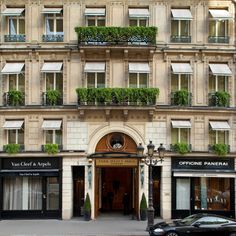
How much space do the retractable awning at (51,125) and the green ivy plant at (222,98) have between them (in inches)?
408

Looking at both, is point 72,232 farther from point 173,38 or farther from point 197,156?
point 173,38

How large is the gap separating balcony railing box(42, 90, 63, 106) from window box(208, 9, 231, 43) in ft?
35.0

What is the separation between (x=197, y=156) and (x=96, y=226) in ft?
27.3

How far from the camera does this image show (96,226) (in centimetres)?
3353

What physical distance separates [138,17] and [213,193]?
12.7 meters

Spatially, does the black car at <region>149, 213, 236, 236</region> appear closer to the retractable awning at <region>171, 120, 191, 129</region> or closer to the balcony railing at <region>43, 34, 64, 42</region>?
the retractable awning at <region>171, 120, 191, 129</region>

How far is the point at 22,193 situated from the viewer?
3738 centimetres

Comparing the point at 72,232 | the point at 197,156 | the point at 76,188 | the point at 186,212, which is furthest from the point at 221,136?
the point at 72,232

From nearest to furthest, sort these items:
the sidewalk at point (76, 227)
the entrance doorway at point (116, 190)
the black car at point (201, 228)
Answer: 1. the black car at point (201, 228)
2. the sidewalk at point (76, 227)
3. the entrance doorway at point (116, 190)

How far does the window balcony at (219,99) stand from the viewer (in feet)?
121

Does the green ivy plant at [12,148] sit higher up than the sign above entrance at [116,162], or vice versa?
the green ivy plant at [12,148]

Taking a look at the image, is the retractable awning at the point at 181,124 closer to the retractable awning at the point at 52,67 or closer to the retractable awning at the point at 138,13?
the retractable awning at the point at 138,13

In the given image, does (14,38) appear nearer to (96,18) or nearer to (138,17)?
(96,18)

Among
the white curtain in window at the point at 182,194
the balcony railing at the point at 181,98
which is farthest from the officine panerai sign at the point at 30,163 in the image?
the balcony railing at the point at 181,98
